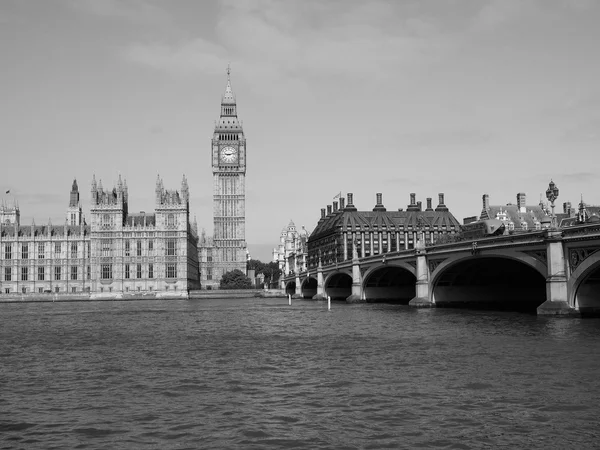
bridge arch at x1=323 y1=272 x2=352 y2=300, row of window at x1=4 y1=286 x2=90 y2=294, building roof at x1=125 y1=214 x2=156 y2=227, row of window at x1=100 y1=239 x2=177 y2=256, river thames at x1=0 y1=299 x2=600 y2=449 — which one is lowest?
river thames at x1=0 y1=299 x2=600 y2=449

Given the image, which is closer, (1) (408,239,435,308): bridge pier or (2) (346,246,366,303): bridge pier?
(1) (408,239,435,308): bridge pier

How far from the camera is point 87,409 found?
70.9ft

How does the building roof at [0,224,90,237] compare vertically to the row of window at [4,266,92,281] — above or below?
above

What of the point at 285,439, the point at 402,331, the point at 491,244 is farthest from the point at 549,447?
the point at 491,244

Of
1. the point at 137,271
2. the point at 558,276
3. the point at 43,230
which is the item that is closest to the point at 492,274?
the point at 558,276

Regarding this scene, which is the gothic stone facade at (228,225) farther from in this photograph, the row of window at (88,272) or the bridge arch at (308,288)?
the bridge arch at (308,288)

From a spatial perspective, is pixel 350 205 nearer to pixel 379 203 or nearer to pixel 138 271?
pixel 379 203

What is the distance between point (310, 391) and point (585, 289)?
30996mm

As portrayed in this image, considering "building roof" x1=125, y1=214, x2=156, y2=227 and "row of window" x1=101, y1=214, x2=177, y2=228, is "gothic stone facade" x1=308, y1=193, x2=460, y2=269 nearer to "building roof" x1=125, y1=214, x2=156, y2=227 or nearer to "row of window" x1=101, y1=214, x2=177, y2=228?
"row of window" x1=101, y1=214, x2=177, y2=228

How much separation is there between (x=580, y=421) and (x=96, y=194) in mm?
159223

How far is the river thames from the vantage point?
59.1 ft

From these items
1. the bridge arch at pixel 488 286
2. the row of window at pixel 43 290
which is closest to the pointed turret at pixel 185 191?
the row of window at pixel 43 290

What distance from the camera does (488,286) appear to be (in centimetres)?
7812

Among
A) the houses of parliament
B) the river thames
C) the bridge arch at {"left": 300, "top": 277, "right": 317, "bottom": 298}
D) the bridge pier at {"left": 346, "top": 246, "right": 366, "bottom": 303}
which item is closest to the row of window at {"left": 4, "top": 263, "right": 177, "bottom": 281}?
the houses of parliament
